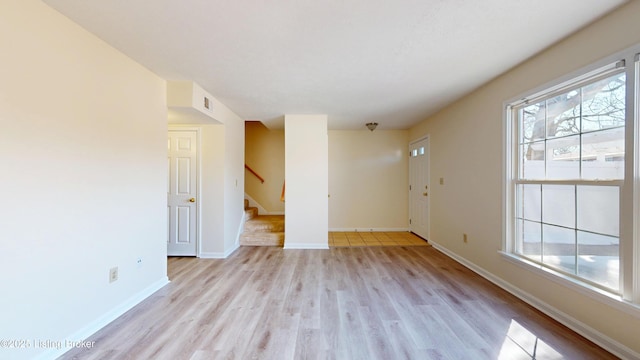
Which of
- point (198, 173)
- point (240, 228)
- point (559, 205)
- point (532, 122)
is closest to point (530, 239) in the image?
point (559, 205)

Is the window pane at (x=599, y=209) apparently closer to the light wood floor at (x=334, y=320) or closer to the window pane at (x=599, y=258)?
the window pane at (x=599, y=258)

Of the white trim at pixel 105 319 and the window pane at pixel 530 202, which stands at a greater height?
the window pane at pixel 530 202

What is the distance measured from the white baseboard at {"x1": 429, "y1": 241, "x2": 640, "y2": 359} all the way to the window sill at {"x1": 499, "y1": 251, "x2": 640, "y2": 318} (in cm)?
25

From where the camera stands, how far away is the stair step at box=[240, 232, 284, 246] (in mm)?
4727

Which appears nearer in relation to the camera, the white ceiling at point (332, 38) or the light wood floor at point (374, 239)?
the white ceiling at point (332, 38)

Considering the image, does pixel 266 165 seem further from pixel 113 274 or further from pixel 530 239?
pixel 530 239

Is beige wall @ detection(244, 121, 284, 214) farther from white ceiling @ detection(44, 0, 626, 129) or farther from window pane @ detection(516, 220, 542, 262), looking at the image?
window pane @ detection(516, 220, 542, 262)

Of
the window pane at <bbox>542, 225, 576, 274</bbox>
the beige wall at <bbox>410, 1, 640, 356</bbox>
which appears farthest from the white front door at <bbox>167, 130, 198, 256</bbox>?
the window pane at <bbox>542, 225, 576, 274</bbox>

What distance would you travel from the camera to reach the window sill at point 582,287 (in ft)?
5.41

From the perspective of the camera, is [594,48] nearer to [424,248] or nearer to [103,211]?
[424,248]

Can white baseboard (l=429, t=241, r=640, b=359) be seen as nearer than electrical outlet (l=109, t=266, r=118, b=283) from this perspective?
Yes

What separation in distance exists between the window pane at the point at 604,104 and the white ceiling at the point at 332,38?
1.60 ft

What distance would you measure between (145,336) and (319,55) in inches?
110

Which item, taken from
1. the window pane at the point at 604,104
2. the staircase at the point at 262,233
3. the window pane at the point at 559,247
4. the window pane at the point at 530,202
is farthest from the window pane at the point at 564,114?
the staircase at the point at 262,233
